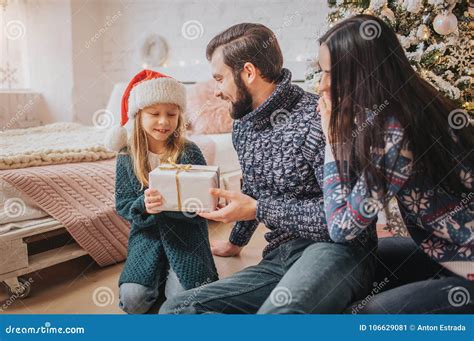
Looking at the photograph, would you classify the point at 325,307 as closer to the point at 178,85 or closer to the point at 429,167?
the point at 429,167

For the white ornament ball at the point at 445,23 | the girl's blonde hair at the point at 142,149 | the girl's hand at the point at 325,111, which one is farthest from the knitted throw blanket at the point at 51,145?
the white ornament ball at the point at 445,23

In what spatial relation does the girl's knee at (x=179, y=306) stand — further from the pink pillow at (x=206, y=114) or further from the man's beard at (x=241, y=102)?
the pink pillow at (x=206, y=114)

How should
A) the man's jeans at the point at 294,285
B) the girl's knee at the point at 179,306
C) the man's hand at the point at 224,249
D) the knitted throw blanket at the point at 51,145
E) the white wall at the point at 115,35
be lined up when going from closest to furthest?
the man's jeans at the point at 294,285 < the girl's knee at the point at 179,306 < the white wall at the point at 115,35 < the man's hand at the point at 224,249 < the knitted throw blanket at the point at 51,145

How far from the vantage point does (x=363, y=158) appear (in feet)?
2.58

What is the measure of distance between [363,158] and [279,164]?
0.20 meters

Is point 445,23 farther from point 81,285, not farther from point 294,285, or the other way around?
point 81,285

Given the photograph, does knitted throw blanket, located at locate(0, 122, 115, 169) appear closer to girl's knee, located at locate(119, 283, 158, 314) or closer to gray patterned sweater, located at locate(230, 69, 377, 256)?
girl's knee, located at locate(119, 283, 158, 314)

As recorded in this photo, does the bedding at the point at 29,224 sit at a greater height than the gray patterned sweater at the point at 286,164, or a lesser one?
lesser

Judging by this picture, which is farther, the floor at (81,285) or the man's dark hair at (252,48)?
the floor at (81,285)

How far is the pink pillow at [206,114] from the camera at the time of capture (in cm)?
152

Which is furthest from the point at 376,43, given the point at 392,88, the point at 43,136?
the point at 43,136

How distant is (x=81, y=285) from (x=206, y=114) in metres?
0.71

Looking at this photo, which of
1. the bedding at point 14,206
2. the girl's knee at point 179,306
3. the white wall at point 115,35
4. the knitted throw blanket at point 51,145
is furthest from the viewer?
the knitted throw blanket at point 51,145

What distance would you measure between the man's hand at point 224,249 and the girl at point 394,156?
411mm
